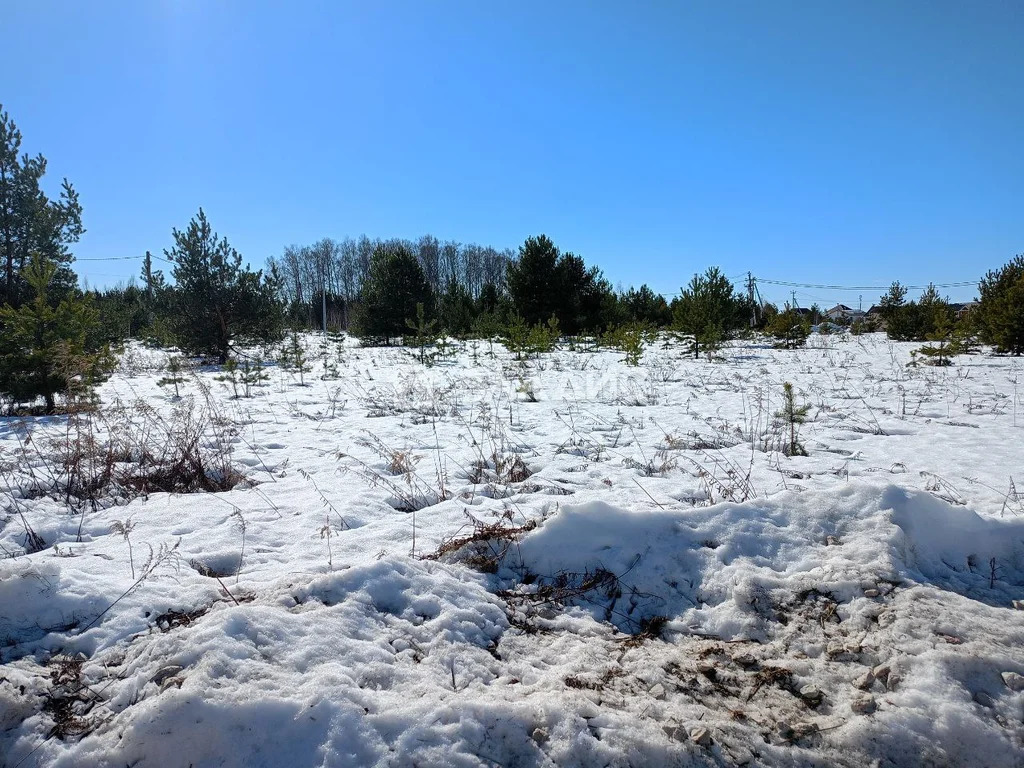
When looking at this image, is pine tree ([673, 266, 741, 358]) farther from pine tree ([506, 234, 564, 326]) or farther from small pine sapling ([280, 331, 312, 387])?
small pine sapling ([280, 331, 312, 387])

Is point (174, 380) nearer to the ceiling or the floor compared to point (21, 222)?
nearer to the floor

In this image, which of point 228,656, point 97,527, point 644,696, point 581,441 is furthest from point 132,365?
point 644,696

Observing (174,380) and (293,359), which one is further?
(293,359)

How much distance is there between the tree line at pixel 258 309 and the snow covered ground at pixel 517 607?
285 centimetres

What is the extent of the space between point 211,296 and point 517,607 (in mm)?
14964

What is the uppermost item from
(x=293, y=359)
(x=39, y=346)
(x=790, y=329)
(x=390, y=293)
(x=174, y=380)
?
(x=390, y=293)

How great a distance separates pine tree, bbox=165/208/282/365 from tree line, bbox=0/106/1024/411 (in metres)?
0.03

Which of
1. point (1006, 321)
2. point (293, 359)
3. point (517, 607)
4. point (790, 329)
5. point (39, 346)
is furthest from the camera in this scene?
point (790, 329)

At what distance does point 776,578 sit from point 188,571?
114 inches

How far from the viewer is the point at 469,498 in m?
3.48

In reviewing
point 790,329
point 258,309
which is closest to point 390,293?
point 258,309

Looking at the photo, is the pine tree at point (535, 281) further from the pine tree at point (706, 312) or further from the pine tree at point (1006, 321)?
the pine tree at point (1006, 321)

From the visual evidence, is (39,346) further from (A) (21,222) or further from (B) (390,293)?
(B) (390,293)

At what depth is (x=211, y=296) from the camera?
14.0 m
